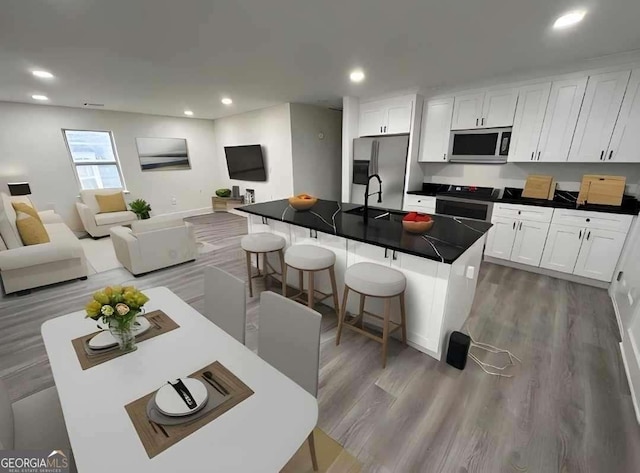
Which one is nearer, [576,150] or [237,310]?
[237,310]

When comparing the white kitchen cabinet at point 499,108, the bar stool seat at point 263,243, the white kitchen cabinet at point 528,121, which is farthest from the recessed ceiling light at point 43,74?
the white kitchen cabinet at point 528,121

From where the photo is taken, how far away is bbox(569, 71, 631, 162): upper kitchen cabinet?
2.90 meters

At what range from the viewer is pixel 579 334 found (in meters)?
2.35

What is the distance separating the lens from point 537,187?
3.53m

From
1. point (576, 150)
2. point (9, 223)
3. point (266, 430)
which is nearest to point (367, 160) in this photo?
point (576, 150)

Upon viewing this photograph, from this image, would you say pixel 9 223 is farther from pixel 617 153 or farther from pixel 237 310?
pixel 617 153

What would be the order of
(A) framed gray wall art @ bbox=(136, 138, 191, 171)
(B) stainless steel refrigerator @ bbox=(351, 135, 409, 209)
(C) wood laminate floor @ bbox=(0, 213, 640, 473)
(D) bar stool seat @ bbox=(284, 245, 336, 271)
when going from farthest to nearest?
1. (A) framed gray wall art @ bbox=(136, 138, 191, 171)
2. (B) stainless steel refrigerator @ bbox=(351, 135, 409, 209)
3. (D) bar stool seat @ bbox=(284, 245, 336, 271)
4. (C) wood laminate floor @ bbox=(0, 213, 640, 473)

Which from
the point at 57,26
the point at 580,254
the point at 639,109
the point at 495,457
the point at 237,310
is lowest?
the point at 495,457

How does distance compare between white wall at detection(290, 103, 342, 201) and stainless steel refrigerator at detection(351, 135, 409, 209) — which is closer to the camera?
stainless steel refrigerator at detection(351, 135, 409, 209)

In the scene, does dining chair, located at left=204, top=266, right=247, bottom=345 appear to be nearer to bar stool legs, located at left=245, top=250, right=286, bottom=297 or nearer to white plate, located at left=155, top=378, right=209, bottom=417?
white plate, located at left=155, top=378, right=209, bottom=417

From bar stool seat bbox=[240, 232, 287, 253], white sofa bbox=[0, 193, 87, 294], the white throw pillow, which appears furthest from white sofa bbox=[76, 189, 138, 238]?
bar stool seat bbox=[240, 232, 287, 253]

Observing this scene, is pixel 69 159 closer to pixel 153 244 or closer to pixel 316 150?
pixel 153 244

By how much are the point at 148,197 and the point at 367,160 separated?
5.20 meters

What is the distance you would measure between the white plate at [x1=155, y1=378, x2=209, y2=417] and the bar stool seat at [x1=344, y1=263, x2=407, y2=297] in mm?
1199
